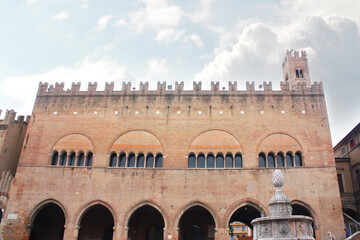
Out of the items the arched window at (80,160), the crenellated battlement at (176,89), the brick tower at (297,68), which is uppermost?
the brick tower at (297,68)

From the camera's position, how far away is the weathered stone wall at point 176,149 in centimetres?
1884

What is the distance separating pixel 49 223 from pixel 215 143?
40.3 feet

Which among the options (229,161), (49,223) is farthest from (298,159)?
(49,223)

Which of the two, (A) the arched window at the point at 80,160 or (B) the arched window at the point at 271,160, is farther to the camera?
(A) the arched window at the point at 80,160

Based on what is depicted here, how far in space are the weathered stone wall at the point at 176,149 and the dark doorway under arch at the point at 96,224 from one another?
2.13m

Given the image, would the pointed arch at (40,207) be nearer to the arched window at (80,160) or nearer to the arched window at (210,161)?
the arched window at (80,160)

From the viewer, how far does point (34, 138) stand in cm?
2150

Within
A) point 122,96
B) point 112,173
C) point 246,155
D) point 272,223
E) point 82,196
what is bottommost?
point 272,223

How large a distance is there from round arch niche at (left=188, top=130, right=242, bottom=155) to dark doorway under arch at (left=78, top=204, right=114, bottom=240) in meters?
7.06

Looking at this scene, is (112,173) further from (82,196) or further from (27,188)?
(27,188)

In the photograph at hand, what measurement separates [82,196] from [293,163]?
1294cm

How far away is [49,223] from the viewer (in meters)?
21.6

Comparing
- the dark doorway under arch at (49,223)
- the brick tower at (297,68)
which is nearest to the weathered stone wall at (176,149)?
the dark doorway under arch at (49,223)

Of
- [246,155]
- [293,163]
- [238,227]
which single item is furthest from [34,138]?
[238,227]
